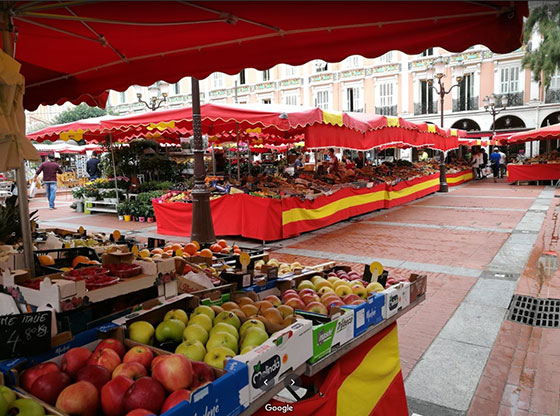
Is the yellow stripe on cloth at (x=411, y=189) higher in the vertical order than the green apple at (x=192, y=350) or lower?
lower

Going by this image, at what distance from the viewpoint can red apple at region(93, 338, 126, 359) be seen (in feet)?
6.20

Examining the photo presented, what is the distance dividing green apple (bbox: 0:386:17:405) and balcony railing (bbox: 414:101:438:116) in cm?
3504

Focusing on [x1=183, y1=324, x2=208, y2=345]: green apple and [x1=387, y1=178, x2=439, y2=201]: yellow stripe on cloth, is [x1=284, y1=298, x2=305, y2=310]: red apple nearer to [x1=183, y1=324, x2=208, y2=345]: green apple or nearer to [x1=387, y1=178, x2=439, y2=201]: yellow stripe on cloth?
[x1=183, y1=324, x2=208, y2=345]: green apple

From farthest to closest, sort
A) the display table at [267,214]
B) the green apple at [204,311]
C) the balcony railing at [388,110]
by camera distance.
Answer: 1. the balcony railing at [388,110]
2. the display table at [267,214]
3. the green apple at [204,311]

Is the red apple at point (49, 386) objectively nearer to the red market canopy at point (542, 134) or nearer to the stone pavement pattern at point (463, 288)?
the stone pavement pattern at point (463, 288)

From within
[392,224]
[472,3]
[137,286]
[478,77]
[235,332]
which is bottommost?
[392,224]

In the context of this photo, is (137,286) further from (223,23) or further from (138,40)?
(138,40)

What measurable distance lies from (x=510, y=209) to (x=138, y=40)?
40.8 ft

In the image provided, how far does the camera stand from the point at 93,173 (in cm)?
1841

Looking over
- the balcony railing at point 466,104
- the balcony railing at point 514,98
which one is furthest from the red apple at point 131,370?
the balcony railing at point 466,104

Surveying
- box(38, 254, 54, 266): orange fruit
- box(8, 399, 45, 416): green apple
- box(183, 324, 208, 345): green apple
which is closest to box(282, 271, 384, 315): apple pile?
box(183, 324, 208, 345): green apple

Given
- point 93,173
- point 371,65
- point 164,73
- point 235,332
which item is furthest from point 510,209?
point 371,65

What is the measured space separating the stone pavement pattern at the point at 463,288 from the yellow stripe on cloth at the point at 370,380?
499 mm

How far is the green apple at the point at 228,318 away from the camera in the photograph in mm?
2209
